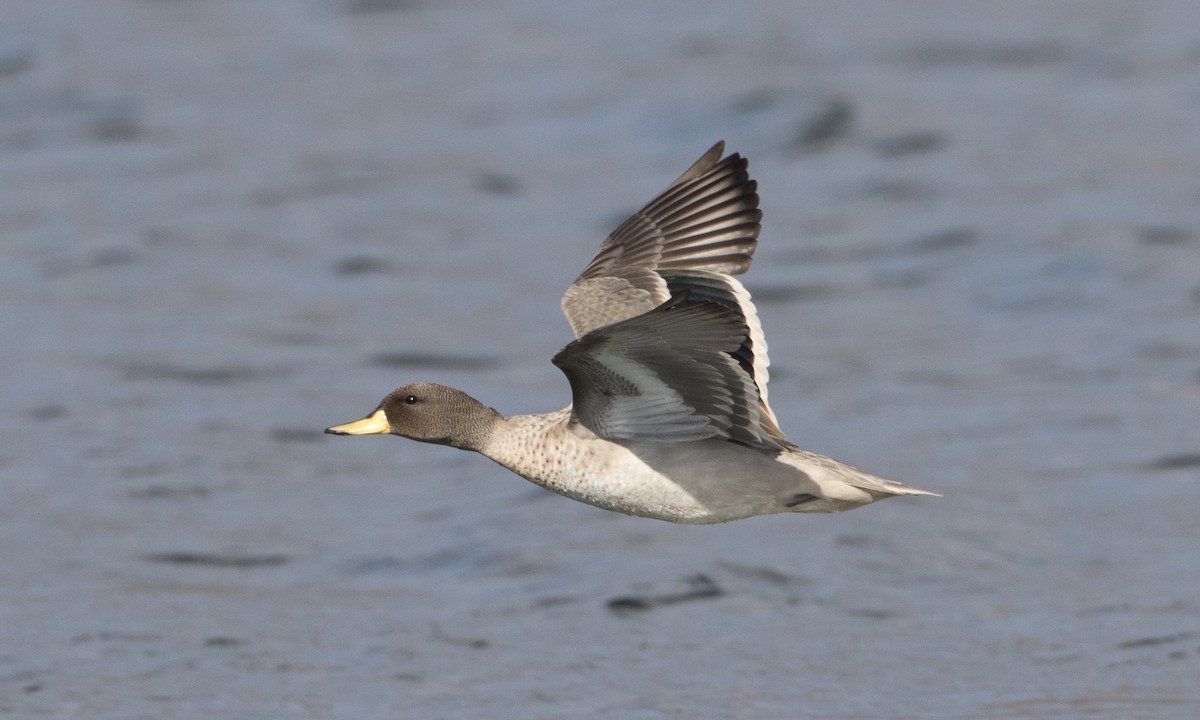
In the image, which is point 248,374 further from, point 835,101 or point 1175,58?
point 1175,58

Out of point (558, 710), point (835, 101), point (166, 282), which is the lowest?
point (558, 710)

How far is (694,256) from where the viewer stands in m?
8.25

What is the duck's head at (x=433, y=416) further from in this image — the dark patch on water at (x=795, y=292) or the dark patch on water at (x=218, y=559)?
the dark patch on water at (x=795, y=292)

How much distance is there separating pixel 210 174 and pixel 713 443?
14.6 metres

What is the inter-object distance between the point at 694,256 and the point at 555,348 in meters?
8.46

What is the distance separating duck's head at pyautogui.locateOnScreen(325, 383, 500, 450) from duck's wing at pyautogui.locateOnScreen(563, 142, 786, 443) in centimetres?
56

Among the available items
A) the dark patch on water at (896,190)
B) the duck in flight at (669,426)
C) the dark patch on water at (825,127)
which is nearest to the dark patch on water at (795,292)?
the dark patch on water at (896,190)

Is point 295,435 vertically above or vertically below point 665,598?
above

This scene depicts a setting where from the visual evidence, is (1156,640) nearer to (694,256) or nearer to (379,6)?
(694,256)

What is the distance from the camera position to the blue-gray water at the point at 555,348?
11.6 m

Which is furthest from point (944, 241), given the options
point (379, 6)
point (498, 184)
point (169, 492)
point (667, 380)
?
point (667, 380)

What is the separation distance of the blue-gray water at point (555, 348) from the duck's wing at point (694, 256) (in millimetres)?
3185

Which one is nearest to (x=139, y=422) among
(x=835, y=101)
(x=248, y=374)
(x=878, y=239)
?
(x=248, y=374)

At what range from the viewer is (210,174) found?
21172 mm
